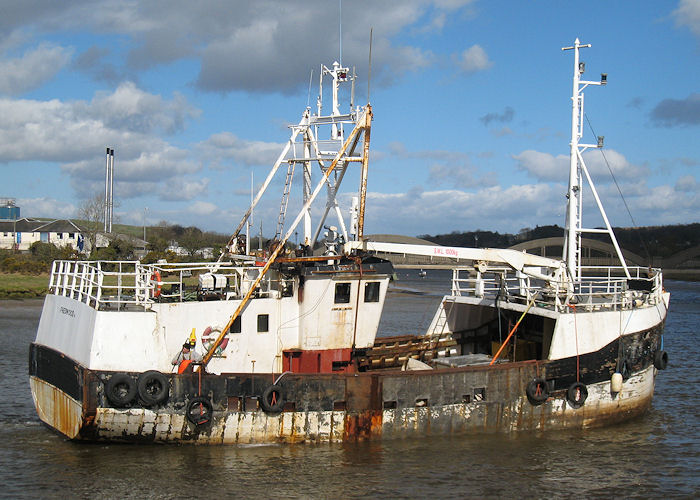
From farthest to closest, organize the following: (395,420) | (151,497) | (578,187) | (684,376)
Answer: (684,376), (578,187), (395,420), (151,497)

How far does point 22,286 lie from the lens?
151 feet

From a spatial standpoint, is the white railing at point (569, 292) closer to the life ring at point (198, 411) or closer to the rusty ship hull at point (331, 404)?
the rusty ship hull at point (331, 404)

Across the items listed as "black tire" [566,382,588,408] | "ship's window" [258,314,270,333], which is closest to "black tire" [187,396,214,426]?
"ship's window" [258,314,270,333]

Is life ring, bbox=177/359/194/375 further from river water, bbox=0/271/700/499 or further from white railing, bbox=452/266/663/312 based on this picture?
white railing, bbox=452/266/663/312

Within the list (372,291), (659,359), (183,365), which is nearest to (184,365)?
(183,365)

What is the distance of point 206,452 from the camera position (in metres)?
13.2

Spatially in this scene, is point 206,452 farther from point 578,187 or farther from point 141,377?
point 578,187

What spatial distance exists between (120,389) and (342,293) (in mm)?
5173

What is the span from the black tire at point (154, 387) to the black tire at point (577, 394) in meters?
8.99

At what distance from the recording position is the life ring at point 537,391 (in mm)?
14820

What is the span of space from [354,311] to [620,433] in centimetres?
711

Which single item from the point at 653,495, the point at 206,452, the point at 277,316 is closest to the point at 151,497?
the point at 206,452

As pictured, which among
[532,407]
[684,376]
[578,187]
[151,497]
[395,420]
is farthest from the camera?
[684,376]

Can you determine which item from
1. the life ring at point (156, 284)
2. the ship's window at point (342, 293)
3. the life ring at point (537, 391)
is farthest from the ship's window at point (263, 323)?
the life ring at point (537, 391)
